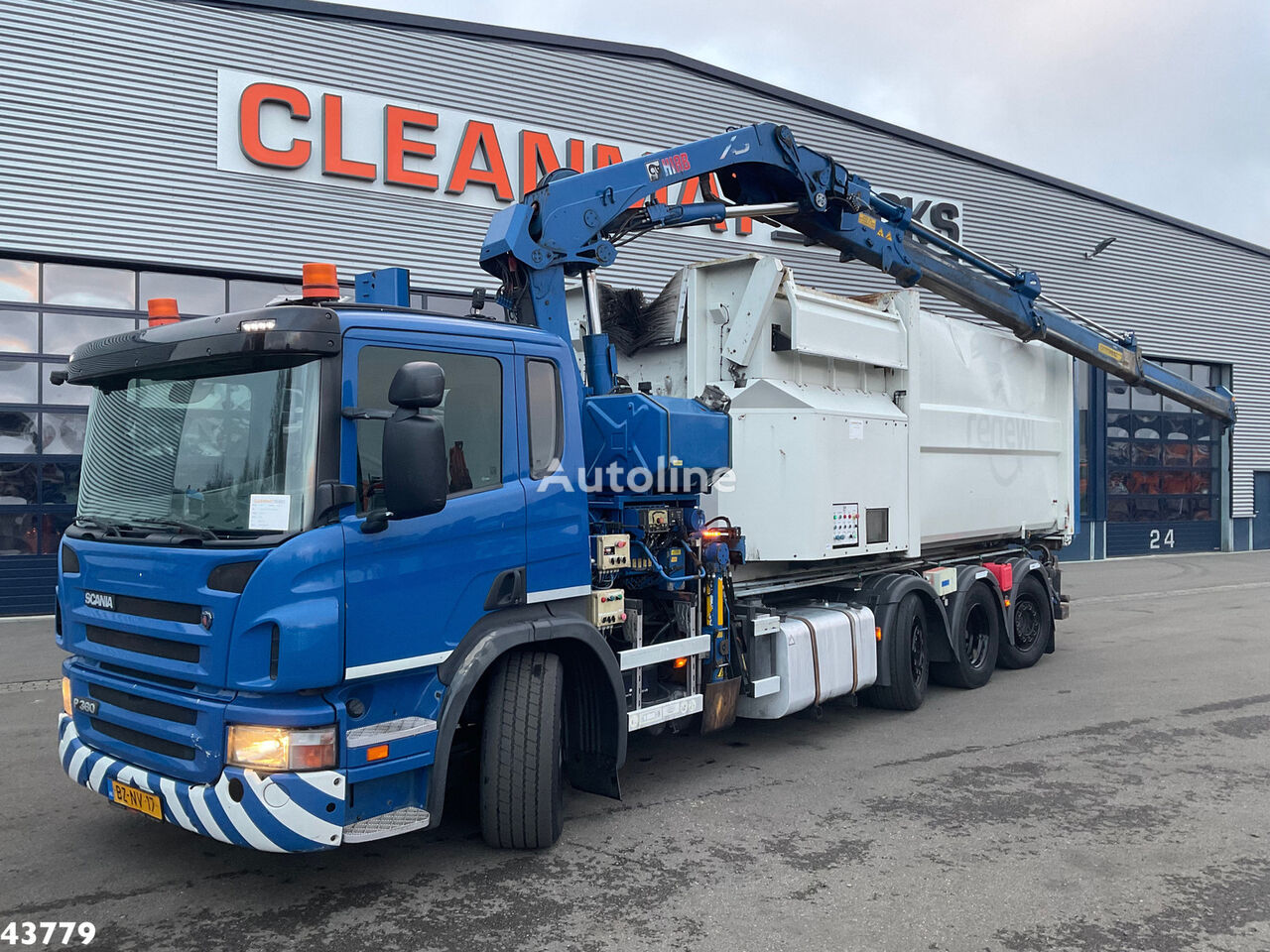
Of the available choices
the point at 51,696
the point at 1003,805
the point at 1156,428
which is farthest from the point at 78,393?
the point at 1156,428

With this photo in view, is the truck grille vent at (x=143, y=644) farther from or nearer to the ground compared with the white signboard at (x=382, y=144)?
nearer to the ground

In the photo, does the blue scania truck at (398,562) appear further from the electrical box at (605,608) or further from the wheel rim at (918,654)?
the wheel rim at (918,654)

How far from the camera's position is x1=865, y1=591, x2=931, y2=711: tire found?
7.80 metres

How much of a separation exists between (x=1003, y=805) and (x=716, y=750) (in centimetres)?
198

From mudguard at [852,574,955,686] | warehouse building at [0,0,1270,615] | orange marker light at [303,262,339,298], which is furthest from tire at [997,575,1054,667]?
orange marker light at [303,262,339,298]

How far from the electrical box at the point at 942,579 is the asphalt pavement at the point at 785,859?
1222 mm

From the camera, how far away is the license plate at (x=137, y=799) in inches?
161

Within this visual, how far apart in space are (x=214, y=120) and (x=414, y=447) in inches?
450

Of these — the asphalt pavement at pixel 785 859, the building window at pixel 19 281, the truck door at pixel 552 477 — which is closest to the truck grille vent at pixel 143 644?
the asphalt pavement at pixel 785 859

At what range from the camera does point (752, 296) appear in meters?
6.96

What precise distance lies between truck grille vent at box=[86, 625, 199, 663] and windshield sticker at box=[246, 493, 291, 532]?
542 millimetres

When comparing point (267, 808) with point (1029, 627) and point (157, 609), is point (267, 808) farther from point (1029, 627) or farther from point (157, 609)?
point (1029, 627)

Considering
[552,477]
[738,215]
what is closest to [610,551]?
[552,477]

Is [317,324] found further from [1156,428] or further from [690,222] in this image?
[1156,428]
